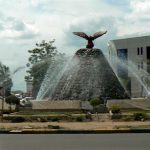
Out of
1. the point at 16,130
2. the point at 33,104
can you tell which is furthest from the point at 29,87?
the point at 16,130

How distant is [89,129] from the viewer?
23641mm

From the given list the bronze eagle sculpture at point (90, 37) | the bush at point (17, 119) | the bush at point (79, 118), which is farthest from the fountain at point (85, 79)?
the bush at point (17, 119)

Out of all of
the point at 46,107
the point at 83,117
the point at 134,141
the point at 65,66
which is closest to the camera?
the point at 134,141

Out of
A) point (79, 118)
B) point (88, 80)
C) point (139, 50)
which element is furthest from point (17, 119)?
point (139, 50)

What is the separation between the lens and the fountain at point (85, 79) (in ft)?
168

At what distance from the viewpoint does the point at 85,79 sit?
52625 millimetres

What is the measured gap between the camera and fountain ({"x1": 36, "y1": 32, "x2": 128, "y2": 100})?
5134 centimetres

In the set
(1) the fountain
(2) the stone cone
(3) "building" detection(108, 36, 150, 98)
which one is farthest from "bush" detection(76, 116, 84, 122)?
(3) "building" detection(108, 36, 150, 98)

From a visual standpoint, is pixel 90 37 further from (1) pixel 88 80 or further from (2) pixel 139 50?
(2) pixel 139 50

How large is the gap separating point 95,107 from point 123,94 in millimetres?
12441

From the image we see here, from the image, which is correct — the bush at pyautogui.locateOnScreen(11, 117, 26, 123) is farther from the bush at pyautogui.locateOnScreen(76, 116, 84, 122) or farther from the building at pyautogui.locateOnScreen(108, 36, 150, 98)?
the building at pyautogui.locateOnScreen(108, 36, 150, 98)

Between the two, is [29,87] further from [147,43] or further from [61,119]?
[61,119]

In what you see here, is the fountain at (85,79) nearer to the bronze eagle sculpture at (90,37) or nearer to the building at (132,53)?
the bronze eagle sculpture at (90,37)

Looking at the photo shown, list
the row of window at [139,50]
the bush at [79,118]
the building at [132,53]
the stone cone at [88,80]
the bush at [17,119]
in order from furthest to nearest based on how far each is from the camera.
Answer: the row of window at [139,50] → the building at [132,53] → the stone cone at [88,80] → the bush at [17,119] → the bush at [79,118]
